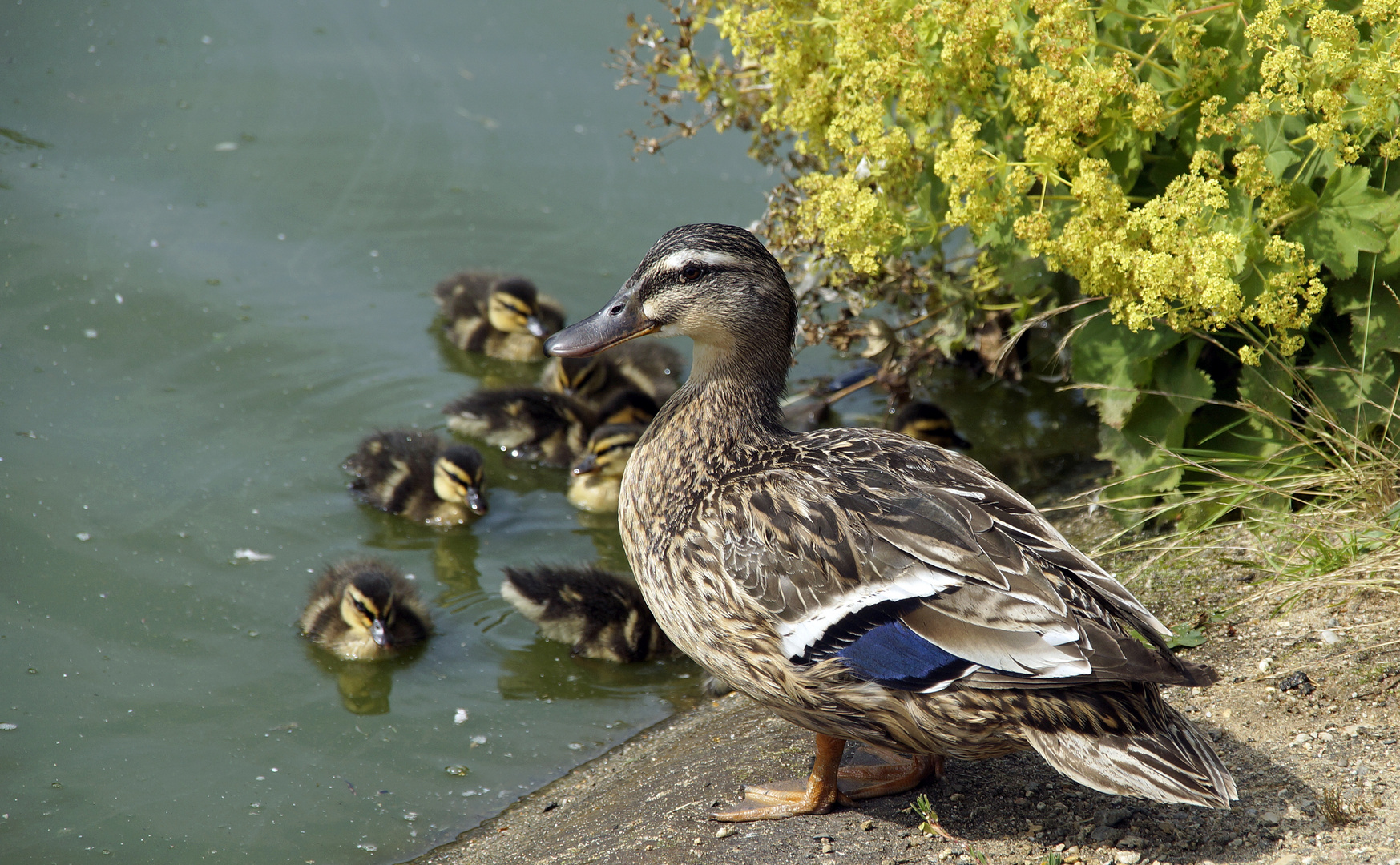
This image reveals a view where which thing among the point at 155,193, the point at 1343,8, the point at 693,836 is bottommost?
the point at 693,836

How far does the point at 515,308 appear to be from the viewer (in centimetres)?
565

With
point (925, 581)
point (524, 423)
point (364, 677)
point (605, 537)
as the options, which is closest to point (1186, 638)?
point (925, 581)

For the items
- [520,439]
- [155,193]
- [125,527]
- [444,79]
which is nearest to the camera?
[125,527]

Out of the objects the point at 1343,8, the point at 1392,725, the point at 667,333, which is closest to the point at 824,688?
the point at 667,333

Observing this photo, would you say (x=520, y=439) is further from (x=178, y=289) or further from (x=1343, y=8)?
(x=1343, y=8)

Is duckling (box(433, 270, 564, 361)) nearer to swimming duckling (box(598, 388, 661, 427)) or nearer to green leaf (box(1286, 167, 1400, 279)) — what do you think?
swimming duckling (box(598, 388, 661, 427))

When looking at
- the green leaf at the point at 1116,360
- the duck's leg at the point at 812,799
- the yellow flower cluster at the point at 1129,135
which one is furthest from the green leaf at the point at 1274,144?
the duck's leg at the point at 812,799

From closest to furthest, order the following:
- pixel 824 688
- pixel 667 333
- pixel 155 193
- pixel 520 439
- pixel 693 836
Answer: pixel 824 688
pixel 693 836
pixel 667 333
pixel 520 439
pixel 155 193

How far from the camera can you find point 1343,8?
3393 millimetres

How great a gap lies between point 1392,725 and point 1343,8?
1.99m

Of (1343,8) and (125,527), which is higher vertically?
(1343,8)

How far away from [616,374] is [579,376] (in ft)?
1.01

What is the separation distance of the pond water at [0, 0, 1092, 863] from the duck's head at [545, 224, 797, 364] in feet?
4.41

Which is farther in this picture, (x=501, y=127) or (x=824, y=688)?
(x=501, y=127)
